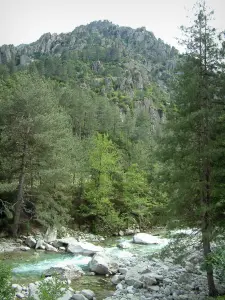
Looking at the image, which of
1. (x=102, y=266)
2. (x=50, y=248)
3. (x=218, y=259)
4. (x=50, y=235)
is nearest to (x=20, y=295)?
(x=102, y=266)

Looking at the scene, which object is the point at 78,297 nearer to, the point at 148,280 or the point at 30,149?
the point at 148,280

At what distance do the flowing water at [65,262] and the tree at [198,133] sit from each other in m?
6.22

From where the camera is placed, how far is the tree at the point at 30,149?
27.0 metres

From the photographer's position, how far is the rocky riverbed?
1491 cm

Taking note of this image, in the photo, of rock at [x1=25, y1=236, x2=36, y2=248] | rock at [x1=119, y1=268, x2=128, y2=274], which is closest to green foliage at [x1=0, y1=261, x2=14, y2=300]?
rock at [x1=119, y1=268, x2=128, y2=274]

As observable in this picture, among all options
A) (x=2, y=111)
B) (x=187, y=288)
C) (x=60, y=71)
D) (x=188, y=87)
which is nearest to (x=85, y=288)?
(x=187, y=288)

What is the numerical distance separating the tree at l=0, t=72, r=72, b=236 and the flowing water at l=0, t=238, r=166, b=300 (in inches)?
191

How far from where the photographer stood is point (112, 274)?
19266 millimetres

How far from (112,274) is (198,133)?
420 inches

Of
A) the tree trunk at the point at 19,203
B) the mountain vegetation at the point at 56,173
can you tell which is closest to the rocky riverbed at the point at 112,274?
the tree trunk at the point at 19,203

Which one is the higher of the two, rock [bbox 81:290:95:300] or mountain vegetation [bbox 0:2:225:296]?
mountain vegetation [bbox 0:2:225:296]

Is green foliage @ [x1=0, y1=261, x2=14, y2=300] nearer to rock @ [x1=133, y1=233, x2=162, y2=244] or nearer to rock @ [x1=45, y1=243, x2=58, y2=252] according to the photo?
rock @ [x1=45, y1=243, x2=58, y2=252]

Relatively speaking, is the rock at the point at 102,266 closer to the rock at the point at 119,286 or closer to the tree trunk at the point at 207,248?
the rock at the point at 119,286

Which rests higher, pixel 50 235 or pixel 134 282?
pixel 134 282
